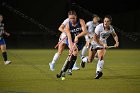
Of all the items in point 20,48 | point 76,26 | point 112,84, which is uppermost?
point 76,26

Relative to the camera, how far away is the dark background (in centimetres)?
3334

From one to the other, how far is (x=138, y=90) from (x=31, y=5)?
2377cm

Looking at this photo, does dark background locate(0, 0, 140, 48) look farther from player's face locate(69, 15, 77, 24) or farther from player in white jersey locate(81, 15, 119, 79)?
player's face locate(69, 15, 77, 24)

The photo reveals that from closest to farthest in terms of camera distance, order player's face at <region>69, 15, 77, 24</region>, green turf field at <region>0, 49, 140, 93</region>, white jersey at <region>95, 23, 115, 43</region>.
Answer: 1. green turf field at <region>0, 49, 140, 93</region>
2. player's face at <region>69, 15, 77, 24</region>
3. white jersey at <region>95, 23, 115, 43</region>

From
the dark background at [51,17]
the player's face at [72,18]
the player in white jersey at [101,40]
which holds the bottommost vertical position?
the dark background at [51,17]

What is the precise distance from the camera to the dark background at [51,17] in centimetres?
3334

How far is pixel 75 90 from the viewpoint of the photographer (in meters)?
12.3

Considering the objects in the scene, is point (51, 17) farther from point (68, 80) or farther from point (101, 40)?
point (68, 80)

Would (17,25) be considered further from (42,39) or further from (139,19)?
(139,19)

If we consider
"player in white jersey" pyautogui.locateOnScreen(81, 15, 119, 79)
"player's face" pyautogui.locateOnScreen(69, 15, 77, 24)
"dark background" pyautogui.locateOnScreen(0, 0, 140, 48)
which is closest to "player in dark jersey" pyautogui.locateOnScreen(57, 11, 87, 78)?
"player's face" pyautogui.locateOnScreen(69, 15, 77, 24)

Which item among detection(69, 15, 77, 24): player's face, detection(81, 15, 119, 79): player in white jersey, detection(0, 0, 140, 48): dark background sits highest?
detection(69, 15, 77, 24): player's face

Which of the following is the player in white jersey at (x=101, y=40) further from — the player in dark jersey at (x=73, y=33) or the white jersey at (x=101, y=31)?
the player in dark jersey at (x=73, y=33)

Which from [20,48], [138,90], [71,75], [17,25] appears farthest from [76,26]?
[17,25]

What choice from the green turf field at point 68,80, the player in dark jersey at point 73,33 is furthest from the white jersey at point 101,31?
the green turf field at point 68,80
